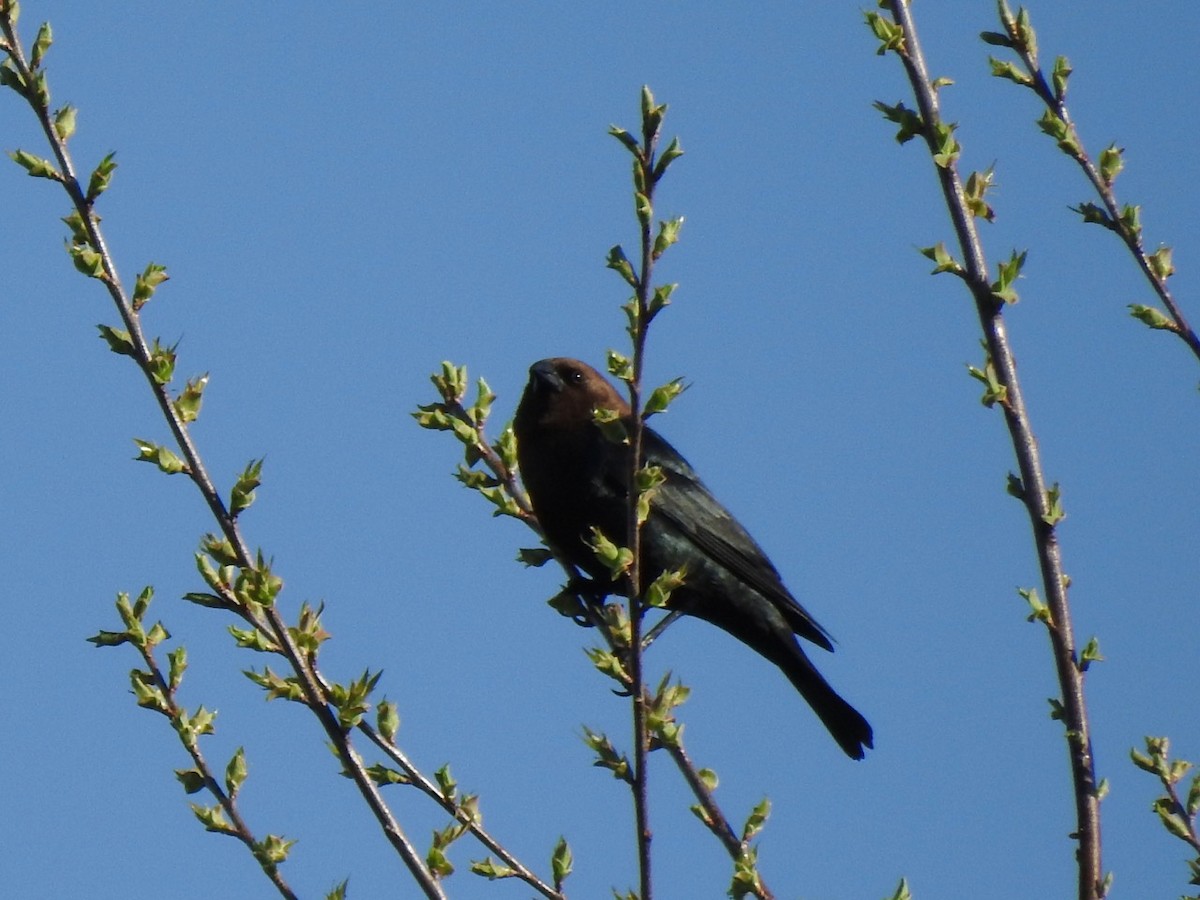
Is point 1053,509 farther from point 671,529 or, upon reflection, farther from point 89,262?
point 671,529

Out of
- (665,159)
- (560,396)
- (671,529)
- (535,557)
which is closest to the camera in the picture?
(665,159)

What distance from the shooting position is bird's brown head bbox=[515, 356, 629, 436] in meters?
6.21

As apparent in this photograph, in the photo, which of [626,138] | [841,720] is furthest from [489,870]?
[841,720]

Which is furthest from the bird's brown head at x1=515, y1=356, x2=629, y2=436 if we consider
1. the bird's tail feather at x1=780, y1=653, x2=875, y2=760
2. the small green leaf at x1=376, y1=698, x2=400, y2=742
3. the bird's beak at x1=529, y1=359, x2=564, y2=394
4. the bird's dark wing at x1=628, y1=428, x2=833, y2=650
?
the small green leaf at x1=376, y1=698, x2=400, y2=742

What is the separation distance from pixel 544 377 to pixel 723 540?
3.22 feet

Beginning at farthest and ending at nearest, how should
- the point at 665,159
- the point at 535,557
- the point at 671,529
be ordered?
1. the point at 671,529
2. the point at 535,557
3. the point at 665,159

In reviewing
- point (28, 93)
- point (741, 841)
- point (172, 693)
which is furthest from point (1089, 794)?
point (28, 93)

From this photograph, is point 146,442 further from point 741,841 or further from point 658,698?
point 741,841

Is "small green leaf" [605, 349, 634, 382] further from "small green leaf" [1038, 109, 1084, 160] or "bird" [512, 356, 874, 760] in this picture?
"bird" [512, 356, 874, 760]

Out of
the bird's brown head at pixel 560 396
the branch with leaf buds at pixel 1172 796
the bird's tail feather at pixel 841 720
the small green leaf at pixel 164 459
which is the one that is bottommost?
the branch with leaf buds at pixel 1172 796

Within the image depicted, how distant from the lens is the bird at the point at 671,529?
5.86 meters

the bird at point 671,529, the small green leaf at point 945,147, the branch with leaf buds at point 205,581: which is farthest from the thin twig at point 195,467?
the bird at point 671,529

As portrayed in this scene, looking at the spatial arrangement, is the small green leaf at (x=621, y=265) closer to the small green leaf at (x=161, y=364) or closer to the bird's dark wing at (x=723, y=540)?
the small green leaf at (x=161, y=364)

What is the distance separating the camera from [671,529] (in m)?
6.16
